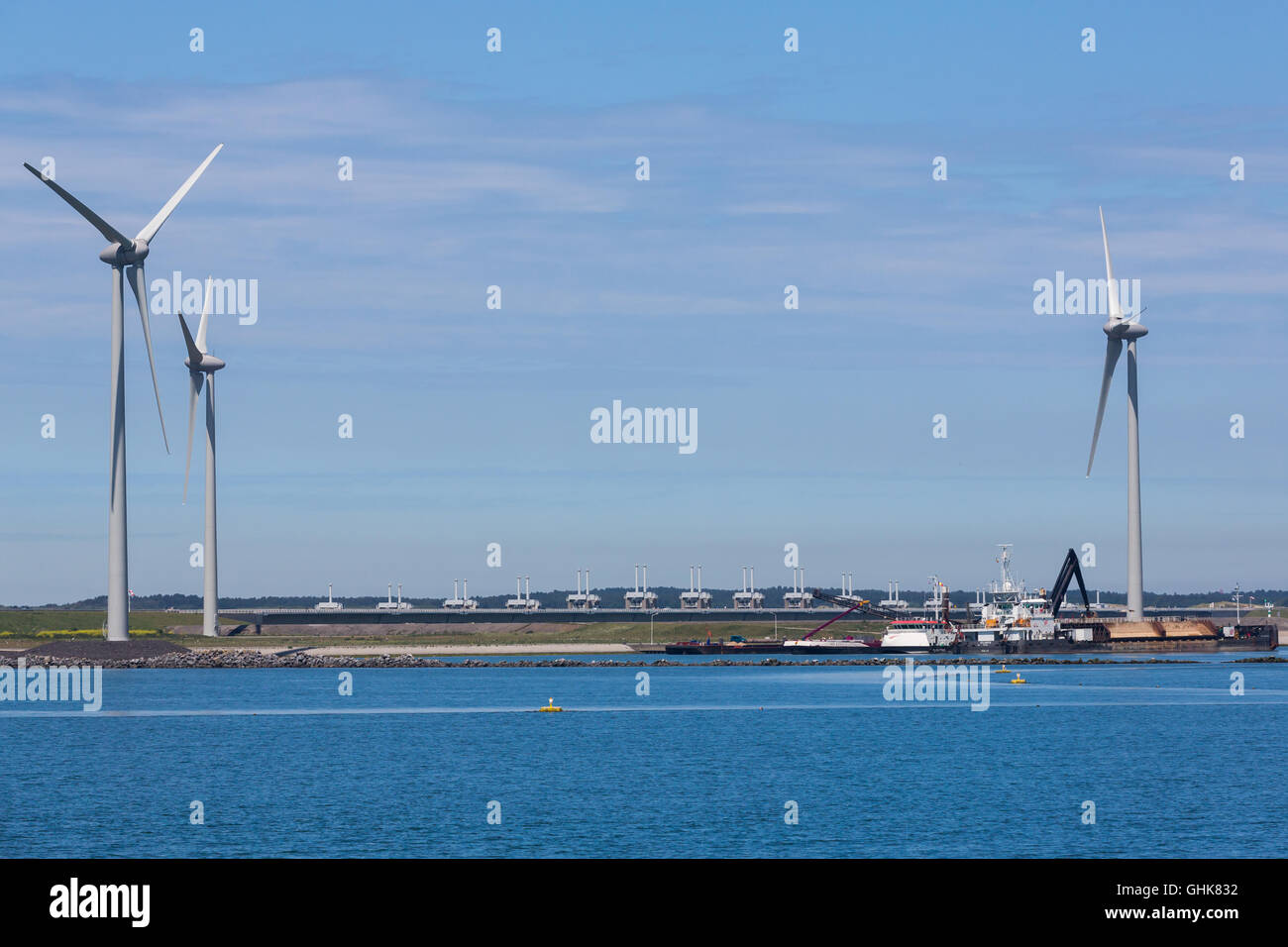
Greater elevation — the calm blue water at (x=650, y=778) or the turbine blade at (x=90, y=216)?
the turbine blade at (x=90, y=216)

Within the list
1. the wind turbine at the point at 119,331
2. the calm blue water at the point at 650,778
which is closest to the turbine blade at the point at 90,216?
the wind turbine at the point at 119,331

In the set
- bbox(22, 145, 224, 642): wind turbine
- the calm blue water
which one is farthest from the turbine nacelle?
the calm blue water

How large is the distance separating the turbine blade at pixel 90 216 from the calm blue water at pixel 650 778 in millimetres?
58438

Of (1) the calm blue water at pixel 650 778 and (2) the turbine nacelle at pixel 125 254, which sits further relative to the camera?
(2) the turbine nacelle at pixel 125 254

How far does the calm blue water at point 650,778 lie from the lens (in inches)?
2426

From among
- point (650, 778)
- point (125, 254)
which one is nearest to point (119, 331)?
point (125, 254)

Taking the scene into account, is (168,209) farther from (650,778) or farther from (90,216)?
(650,778)

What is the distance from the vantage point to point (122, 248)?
174 metres

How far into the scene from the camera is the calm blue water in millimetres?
61625

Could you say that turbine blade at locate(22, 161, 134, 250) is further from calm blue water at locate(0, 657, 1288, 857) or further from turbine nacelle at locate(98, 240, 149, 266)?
calm blue water at locate(0, 657, 1288, 857)

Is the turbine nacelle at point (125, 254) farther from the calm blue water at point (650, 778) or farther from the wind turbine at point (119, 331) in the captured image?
the calm blue water at point (650, 778)
